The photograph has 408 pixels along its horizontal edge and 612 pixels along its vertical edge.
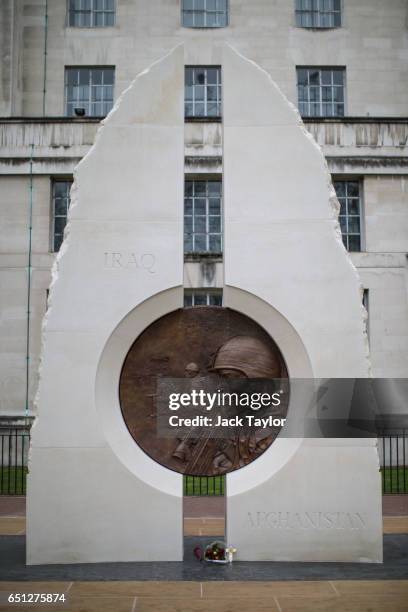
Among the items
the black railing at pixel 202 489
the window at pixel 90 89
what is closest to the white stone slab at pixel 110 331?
the black railing at pixel 202 489

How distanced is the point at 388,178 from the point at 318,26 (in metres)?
7.72

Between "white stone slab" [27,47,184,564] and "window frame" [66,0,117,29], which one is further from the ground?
"window frame" [66,0,117,29]

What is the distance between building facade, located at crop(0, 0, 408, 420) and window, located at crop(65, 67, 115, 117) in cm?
4

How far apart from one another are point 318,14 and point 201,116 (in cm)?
746

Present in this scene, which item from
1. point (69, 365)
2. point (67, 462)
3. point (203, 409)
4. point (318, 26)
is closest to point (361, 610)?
point (203, 409)

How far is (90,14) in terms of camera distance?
87.3 ft

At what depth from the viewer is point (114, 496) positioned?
8.69 meters

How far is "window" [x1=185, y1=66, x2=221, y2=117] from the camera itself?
84.5 ft

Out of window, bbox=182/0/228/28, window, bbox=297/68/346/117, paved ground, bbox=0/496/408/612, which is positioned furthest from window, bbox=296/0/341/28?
paved ground, bbox=0/496/408/612

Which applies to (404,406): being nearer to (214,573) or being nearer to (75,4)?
(214,573)

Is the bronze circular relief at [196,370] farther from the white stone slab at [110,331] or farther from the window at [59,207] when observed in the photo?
the window at [59,207]

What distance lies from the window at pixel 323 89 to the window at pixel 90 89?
7.44 m

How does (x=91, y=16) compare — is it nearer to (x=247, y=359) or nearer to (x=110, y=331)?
(x=110, y=331)

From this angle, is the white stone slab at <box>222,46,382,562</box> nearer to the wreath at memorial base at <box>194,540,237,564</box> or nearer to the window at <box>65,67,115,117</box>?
the wreath at memorial base at <box>194,540,237,564</box>
